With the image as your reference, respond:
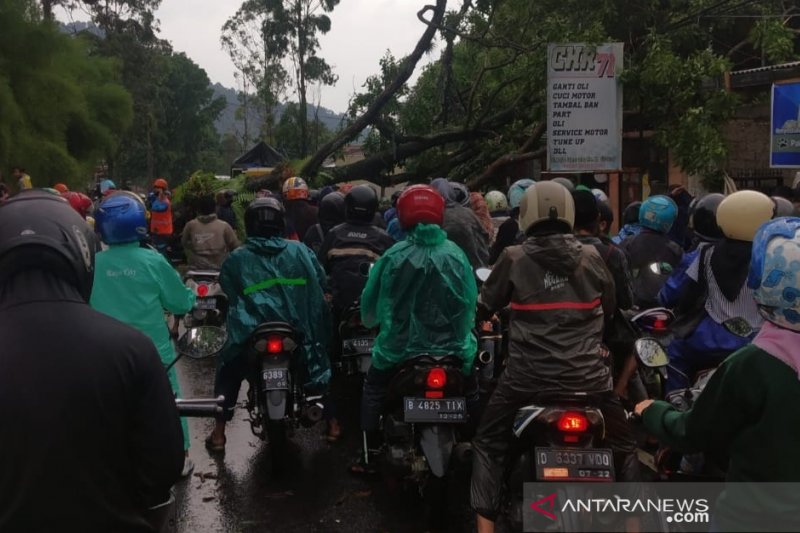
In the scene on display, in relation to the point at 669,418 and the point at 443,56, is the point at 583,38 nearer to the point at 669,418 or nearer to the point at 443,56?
the point at 443,56

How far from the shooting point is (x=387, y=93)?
14.6m

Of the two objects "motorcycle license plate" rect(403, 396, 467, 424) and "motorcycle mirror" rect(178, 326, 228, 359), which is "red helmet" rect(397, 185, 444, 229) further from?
"motorcycle mirror" rect(178, 326, 228, 359)

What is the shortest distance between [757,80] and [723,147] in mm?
988

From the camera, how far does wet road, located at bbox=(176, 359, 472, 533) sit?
474 cm

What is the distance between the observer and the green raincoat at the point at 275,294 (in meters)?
5.52

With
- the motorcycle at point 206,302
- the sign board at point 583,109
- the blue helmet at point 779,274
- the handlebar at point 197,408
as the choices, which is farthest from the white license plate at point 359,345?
the sign board at point 583,109

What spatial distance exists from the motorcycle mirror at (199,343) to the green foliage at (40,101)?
24651mm

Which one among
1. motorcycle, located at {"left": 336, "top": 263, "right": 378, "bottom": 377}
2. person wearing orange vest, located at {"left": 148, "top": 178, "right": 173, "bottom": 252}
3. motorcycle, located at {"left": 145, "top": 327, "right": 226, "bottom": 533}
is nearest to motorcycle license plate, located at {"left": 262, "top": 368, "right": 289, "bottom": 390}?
motorcycle, located at {"left": 336, "top": 263, "right": 378, "bottom": 377}

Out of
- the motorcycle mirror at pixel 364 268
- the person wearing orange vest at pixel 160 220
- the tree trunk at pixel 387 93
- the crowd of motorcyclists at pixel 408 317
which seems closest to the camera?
the crowd of motorcyclists at pixel 408 317

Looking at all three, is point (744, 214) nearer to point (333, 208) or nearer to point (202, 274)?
point (333, 208)

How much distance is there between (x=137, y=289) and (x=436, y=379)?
6.17ft

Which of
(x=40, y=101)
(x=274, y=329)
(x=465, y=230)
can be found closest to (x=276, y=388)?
(x=274, y=329)

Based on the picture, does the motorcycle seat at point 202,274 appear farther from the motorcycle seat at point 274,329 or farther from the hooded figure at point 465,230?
the motorcycle seat at point 274,329

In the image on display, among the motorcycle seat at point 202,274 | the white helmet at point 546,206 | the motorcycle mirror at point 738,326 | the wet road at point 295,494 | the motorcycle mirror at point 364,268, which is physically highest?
the white helmet at point 546,206
